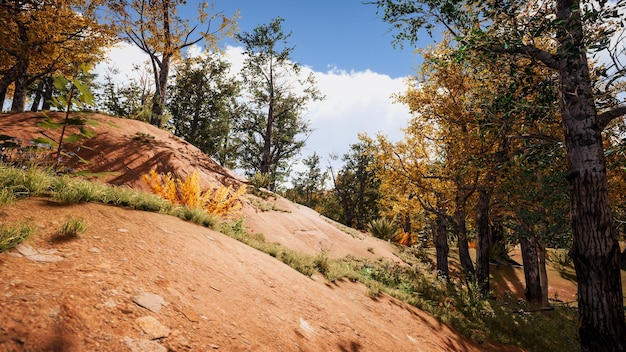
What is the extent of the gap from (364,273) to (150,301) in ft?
23.3

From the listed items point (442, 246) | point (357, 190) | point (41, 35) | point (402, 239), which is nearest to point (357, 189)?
point (357, 190)

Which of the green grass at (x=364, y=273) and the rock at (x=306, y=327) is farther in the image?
the green grass at (x=364, y=273)

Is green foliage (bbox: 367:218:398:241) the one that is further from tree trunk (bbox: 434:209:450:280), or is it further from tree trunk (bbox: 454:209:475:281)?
tree trunk (bbox: 454:209:475:281)

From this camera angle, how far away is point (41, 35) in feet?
40.6

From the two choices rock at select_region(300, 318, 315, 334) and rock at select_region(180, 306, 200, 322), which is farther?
rock at select_region(300, 318, 315, 334)

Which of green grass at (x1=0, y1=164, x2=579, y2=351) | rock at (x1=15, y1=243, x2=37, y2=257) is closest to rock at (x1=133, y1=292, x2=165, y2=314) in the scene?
rock at (x1=15, y1=243, x2=37, y2=257)

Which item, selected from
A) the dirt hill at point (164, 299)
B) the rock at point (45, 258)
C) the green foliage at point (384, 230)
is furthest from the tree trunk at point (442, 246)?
the rock at point (45, 258)

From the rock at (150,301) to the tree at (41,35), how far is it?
45.0 ft

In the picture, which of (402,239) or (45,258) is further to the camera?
(402,239)

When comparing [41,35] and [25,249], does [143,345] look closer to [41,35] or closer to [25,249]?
[25,249]

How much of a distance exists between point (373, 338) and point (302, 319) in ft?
3.80

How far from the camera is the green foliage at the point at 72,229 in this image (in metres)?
2.60

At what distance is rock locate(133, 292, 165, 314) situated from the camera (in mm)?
2105

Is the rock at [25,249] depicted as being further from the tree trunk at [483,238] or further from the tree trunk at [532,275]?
the tree trunk at [532,275]
